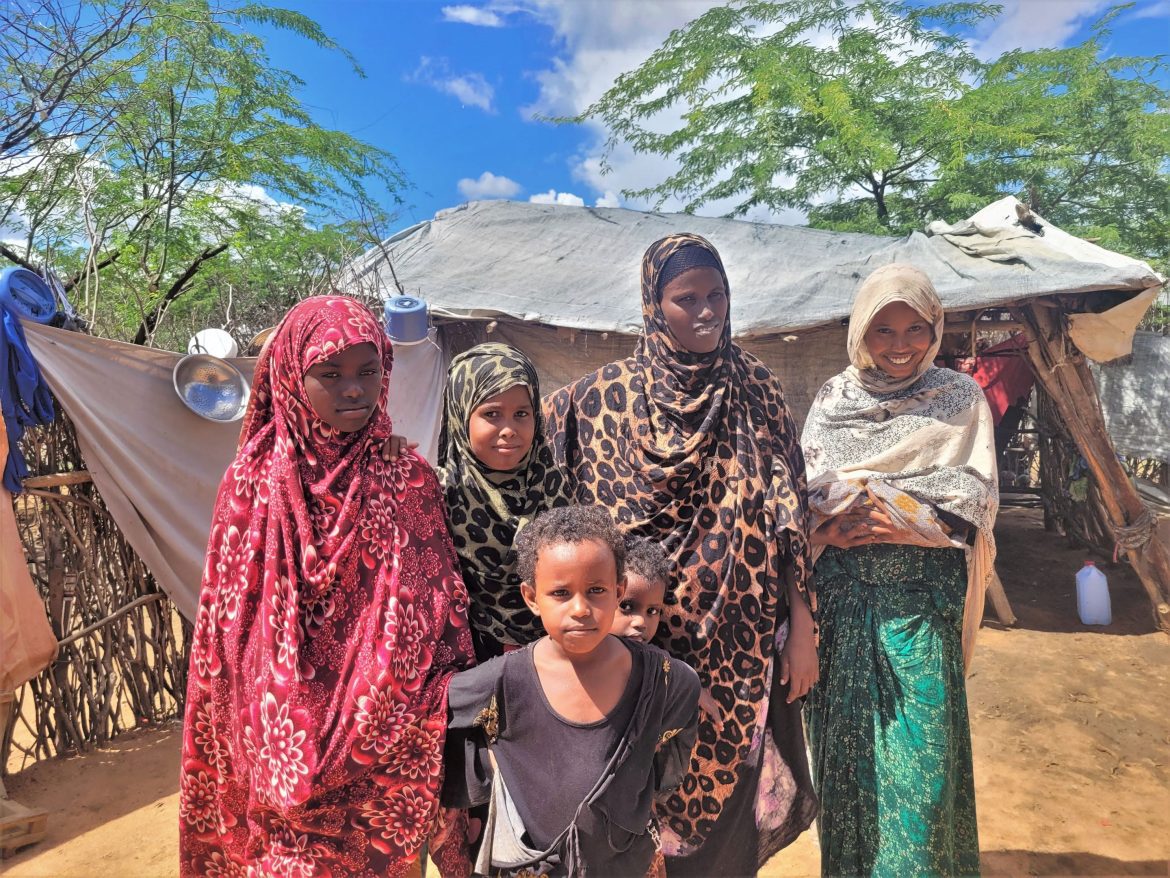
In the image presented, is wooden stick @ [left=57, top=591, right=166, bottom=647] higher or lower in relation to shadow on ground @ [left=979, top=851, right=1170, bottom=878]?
higher

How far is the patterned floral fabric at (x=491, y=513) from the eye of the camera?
1706 millimetres

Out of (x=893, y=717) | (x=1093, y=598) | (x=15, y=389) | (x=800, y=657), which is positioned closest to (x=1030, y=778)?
(x=893, y=717)

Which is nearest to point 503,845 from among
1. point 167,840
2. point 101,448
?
point 167,840

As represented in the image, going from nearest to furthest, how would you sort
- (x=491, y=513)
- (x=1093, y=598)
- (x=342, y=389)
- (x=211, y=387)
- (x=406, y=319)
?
(x=342, y=389) → (x=491, y=513) → (x=211, y=387) → (x=406, y=319) → (x=1093, y=598)

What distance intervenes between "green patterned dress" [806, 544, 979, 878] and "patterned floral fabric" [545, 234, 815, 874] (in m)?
0.38

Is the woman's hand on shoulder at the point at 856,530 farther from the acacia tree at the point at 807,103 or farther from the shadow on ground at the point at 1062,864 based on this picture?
the acacia tree at the point at 807,103

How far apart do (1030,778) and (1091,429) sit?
3093 millimetres

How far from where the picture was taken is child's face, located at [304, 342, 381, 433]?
1596 mm

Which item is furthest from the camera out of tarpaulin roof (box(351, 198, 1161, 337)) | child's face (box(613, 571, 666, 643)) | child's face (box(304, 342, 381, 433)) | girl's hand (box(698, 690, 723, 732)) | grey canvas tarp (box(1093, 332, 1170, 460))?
grey canvas tarp (box(1093, 332, 1170, 460))

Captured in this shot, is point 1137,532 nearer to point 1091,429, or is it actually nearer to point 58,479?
point 1091,429

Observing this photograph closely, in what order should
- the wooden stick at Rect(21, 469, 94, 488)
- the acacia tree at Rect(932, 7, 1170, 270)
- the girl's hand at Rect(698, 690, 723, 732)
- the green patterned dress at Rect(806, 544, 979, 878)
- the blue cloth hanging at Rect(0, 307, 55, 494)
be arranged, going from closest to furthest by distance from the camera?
the girl's hand at Rect(698, 690, 723, 732) → the green patterned dress at Rect(806, 544, 979, 878) → the blue cloth hanging at Rect(0, 307, 55, 494) → the wooden stick at Rect(21, 469, 94, 488) → the acacia tree at Rect(932, 7, 1170, 270)

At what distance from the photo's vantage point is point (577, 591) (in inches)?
56.9

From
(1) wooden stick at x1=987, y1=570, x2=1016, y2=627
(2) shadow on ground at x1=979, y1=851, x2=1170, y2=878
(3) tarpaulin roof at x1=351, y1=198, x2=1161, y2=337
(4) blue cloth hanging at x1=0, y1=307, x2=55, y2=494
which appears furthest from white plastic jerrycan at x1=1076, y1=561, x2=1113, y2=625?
(4) blue cloth hanging at x1=0, y1=307, x2=55, y2=494

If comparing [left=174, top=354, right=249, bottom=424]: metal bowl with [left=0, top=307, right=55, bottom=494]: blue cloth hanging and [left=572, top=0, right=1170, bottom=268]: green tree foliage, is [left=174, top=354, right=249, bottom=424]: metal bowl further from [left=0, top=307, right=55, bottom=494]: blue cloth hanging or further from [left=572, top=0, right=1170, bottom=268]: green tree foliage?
[left=572, top=0, right=1170, bottom=268]: green tree foliage
